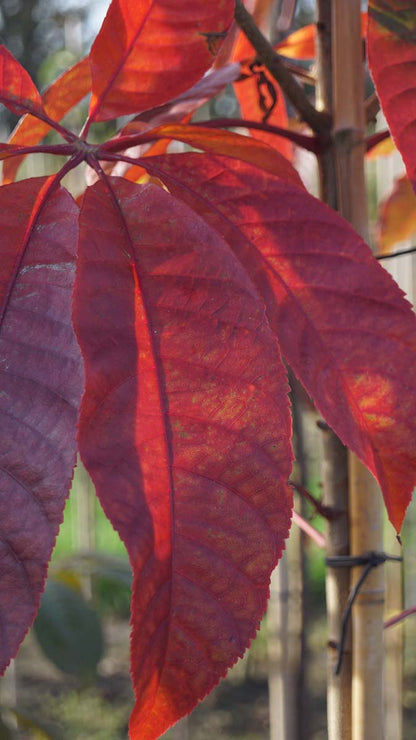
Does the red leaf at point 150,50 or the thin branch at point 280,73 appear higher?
the thin branch at point 280,73

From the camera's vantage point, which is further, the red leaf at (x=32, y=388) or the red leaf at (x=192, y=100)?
the red leaf at (x=192, y=100)

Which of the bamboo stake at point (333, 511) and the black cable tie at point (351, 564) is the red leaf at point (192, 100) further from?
the black cable tie at point (351, 564)

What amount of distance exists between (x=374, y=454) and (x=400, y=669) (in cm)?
93

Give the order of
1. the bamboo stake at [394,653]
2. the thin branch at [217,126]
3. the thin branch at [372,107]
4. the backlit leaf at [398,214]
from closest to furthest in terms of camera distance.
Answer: the thin branch at [217,126] → the thin branch at [372,107] → the backlit leaf at [398,214] → the bamboo stake at [394,653]

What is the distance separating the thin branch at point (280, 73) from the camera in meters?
0.40

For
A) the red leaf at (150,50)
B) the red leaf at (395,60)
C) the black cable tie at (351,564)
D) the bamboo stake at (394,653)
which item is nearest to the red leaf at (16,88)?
the red leaf at (150,50)

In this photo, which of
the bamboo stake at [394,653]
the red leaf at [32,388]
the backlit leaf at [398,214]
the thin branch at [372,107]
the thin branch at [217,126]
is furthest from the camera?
the bamboo stake at [394,653]

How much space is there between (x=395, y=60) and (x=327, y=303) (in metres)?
0.10

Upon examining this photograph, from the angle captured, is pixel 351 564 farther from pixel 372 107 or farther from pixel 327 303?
pixel 372 107

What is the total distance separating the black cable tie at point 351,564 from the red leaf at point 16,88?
0.91ft

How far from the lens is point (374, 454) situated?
315mm

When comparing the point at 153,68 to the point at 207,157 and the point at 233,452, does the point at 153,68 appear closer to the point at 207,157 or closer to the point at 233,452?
the point at 207,157

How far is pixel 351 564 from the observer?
1.38 ft

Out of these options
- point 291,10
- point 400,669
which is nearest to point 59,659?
point 400,669
